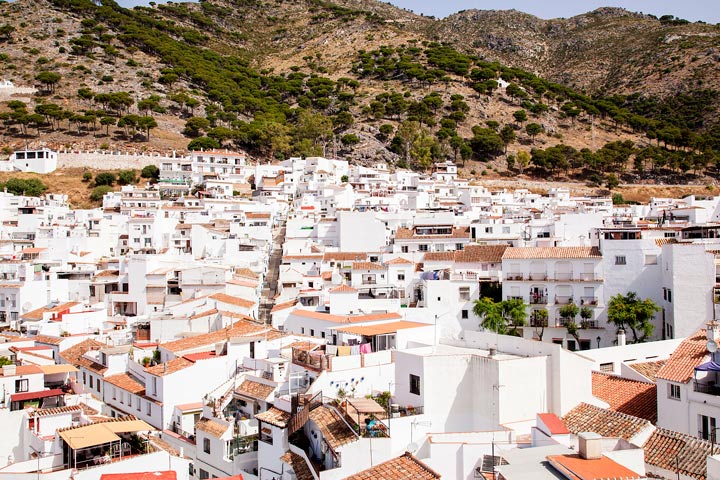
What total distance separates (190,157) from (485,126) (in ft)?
133

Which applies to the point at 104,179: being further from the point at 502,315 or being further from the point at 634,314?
the point at 634,314

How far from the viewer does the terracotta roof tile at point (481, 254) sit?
3092cm

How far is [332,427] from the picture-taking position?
41.3 ft

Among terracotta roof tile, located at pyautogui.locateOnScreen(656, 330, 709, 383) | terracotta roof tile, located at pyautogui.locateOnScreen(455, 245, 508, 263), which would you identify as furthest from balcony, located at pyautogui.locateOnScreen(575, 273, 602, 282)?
terracotta roof tile, located at pyautogui.locateOnScreen(656, 330, 709, 383)

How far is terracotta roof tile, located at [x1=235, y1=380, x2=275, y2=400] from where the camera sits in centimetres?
1649

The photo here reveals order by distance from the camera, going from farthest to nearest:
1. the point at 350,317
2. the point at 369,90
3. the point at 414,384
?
the point at 369,90 < the point at 350,317 < the point at 414,384

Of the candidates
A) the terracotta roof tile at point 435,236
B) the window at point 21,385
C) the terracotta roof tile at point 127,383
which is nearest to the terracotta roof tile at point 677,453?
the terracotta roof tile at point 127,383

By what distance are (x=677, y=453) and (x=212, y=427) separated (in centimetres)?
1006

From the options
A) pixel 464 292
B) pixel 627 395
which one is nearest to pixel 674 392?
pixel 627 395

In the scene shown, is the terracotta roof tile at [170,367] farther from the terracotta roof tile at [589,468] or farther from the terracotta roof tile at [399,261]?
the terracotta roof tile at [399,261]

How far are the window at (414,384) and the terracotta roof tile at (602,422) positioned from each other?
3.18 metres

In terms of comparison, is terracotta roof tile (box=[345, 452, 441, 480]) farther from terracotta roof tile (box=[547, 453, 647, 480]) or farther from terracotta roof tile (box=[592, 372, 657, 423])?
terracotta roof tile (box=[592, 372, 657, 423])

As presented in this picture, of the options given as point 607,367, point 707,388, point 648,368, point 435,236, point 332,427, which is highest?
point 435,236

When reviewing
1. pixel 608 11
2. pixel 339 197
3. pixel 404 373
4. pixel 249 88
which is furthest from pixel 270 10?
pixel 404 373
